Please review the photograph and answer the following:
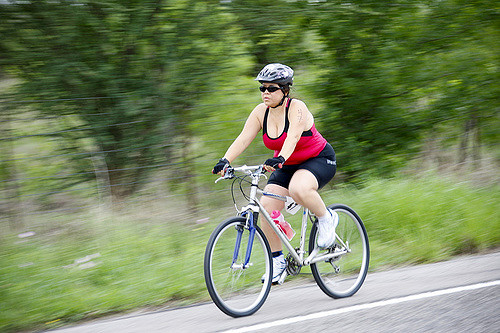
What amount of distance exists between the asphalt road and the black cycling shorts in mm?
1053

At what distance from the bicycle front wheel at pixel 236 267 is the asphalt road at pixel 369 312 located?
0.13 meters

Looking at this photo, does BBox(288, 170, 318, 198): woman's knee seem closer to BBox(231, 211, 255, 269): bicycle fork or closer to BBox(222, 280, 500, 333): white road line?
BBox(231, 211, 255, 269): bicycle fork

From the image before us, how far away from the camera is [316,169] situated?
5.13 metres

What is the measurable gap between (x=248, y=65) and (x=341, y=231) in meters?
3.81

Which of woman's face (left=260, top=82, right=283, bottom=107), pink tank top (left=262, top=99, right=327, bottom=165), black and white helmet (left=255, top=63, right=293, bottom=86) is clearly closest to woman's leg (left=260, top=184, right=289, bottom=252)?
pink tank top (left=262, top=99, right=327, bottom=165)

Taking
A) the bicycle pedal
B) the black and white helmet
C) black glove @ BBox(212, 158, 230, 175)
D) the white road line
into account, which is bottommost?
the white road line

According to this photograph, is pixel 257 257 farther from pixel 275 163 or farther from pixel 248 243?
pixel 275 163

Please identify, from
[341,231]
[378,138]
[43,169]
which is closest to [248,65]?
[378,138]

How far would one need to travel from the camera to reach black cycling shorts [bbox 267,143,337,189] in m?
5.14

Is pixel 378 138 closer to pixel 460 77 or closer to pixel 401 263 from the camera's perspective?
pixel 460 77

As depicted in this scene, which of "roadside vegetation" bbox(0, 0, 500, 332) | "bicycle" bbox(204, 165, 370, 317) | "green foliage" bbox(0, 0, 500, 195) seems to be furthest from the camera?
"green foliage" bbox(0, 0, 500, 195)

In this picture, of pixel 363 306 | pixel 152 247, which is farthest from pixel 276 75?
pixel 152 247

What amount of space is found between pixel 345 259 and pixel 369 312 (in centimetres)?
88

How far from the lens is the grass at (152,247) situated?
5355mm
